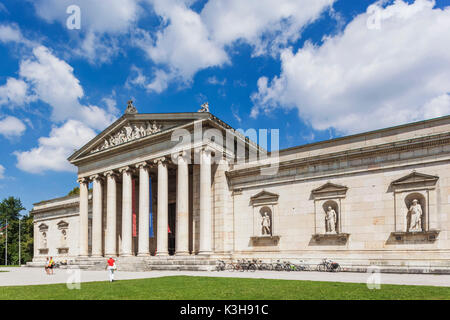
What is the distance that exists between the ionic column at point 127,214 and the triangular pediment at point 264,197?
13303 millimetres

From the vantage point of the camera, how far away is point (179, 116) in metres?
38.0

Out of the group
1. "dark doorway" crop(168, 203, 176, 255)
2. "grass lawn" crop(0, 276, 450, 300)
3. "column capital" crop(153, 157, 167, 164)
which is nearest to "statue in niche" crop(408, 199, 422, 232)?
"grass lawn" crop(0, 276, 450, 300)

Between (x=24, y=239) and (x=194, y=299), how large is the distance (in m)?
84.5

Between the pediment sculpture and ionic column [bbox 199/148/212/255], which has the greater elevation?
the pediment sculpture

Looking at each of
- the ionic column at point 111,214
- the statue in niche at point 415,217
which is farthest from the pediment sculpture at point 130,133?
the statue in niche at point 415,217

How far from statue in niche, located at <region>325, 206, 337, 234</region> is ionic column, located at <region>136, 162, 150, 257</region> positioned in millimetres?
17626

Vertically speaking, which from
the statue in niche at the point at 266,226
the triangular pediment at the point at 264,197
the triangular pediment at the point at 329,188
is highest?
the triangular pediment at the point at 329,188

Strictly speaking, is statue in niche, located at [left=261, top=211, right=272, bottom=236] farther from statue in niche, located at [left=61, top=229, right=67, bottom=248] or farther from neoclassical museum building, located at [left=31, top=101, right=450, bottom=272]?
statue in niche, located at [left=61, top=229, right=67, bottom=248]

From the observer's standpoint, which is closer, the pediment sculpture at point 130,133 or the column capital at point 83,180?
the pediment sculpture at point 130,133

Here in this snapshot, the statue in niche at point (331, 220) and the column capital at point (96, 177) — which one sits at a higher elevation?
the column capital at point (96, 177)

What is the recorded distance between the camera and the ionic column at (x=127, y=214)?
1613 inches

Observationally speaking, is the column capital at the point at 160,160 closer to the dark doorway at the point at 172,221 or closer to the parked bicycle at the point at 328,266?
the dark doorway at the point at 172,221

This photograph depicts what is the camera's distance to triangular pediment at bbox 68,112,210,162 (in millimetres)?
38156

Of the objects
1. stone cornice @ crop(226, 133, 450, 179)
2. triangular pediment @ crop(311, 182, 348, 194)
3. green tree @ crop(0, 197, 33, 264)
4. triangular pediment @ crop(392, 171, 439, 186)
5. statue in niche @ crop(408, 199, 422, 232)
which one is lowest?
green tree @ crop(0, 197, 33, 264)
